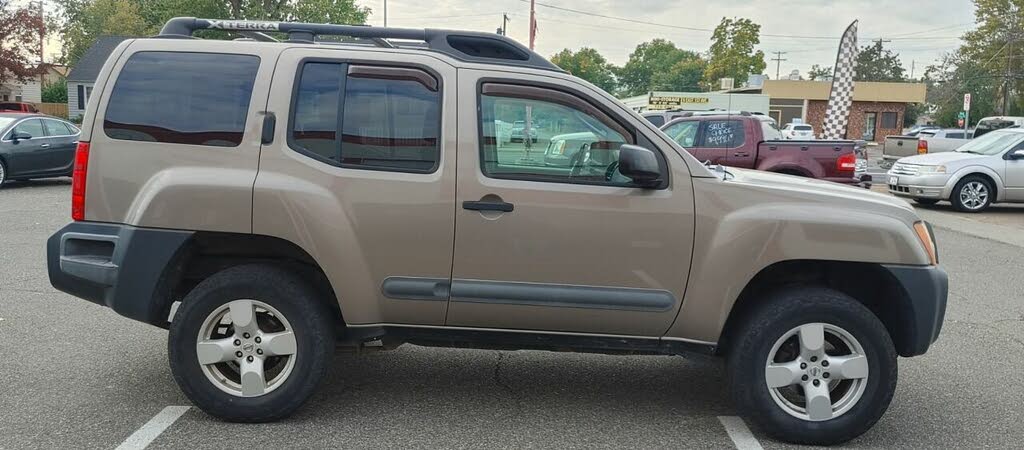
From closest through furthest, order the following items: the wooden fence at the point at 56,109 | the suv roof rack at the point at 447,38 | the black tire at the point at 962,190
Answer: the suv roof rack at the point at 447,38
the black tire at the point at 962,190
the wooden fence at the point at 56,109

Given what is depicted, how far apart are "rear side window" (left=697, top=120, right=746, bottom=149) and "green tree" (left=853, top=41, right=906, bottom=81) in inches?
4107

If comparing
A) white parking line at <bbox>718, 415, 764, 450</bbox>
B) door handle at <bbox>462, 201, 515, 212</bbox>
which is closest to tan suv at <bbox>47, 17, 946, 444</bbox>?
door handle at <bbox>462, 201, 515, 212</bbox>

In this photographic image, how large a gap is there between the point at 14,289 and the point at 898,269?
6.93 metres

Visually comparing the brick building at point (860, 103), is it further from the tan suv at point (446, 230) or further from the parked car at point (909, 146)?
the tan suv at point (446, 230)

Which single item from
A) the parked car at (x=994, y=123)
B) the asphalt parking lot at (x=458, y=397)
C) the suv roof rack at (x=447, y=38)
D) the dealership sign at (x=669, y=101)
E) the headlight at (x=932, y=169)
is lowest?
the asphalt parking lot at (x=458, y=397)

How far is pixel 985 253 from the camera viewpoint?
9.87m

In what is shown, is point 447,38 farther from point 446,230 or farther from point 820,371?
point 820,371

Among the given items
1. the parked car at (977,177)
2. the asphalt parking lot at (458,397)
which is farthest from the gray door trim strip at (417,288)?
the parked car at (977,177)

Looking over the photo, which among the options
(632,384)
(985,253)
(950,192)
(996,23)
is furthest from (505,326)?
(996,23)

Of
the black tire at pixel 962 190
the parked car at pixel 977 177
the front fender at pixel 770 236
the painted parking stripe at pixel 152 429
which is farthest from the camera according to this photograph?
the black tire at pixel 962 190

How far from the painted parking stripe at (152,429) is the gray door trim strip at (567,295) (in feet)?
5.36

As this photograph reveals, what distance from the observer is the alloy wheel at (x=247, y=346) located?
12.7ft

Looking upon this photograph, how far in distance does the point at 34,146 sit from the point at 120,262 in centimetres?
1367

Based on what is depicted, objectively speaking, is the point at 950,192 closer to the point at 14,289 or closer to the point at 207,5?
the point at 14,289
